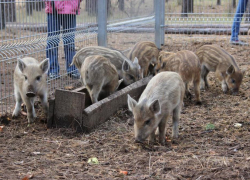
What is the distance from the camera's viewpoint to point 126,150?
4.72 meters

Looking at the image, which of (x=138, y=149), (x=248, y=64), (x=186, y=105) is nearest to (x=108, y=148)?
(x=138, y=149)

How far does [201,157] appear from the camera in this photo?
4.42 meters

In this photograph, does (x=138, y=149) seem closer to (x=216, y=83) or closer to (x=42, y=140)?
(x=42, y=140)

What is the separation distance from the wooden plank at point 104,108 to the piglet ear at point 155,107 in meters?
1.04

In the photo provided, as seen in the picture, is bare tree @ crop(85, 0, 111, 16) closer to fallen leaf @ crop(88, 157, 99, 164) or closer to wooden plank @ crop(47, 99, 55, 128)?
wooden plank @ crop(47, 99, 55, 128)

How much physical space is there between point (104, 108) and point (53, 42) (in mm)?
1843

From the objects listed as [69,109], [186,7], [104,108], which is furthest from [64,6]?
[186,7]

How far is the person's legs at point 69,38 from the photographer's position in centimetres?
741

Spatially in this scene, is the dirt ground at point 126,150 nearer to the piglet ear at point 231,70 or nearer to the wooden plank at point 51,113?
the wooden plank at point 51,113

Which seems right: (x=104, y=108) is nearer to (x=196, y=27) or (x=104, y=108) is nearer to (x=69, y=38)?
(x=69, y=38)

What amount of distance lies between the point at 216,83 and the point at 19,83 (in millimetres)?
4629

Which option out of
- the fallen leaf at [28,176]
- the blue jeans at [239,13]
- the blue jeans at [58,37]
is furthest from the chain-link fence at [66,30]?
the fallen leaf at [28,176]

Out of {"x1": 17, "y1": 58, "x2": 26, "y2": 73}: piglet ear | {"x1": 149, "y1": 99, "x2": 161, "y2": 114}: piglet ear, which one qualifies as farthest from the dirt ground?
{"x1": 17, "y1": 58, "x2": 26, "y2": 73}: piglet ear

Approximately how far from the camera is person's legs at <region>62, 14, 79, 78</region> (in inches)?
292
